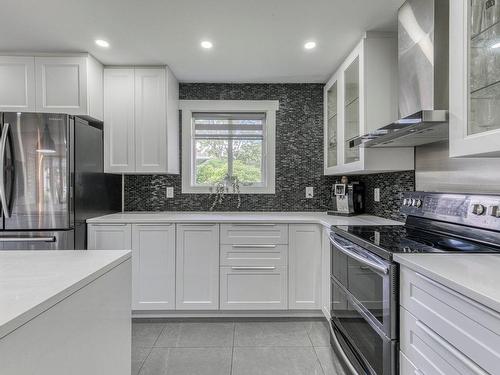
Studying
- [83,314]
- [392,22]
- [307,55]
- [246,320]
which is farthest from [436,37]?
[246,320]

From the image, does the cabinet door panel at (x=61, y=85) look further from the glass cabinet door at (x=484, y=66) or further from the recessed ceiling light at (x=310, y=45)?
the glass cabinet door at (x=484, y=66)

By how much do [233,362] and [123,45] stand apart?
255 centimetres

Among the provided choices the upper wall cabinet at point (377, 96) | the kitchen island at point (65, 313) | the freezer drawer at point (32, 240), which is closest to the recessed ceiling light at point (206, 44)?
the upper wall cabinet at point (377, 96)

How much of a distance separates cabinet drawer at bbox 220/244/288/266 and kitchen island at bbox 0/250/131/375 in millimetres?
1317

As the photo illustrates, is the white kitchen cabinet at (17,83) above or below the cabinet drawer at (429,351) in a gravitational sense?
above

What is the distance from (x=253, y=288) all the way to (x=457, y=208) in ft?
5.62

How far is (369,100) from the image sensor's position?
2227 millimetres

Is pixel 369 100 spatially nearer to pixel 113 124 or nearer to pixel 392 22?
pixel 392 22

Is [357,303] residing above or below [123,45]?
below

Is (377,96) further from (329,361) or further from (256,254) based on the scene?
(329,361)

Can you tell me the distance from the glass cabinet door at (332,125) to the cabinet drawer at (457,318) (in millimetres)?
1880

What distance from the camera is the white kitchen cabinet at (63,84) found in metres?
2.65

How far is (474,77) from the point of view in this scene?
1273mm

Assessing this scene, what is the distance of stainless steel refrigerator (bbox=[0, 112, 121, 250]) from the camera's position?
2371 millimetres
